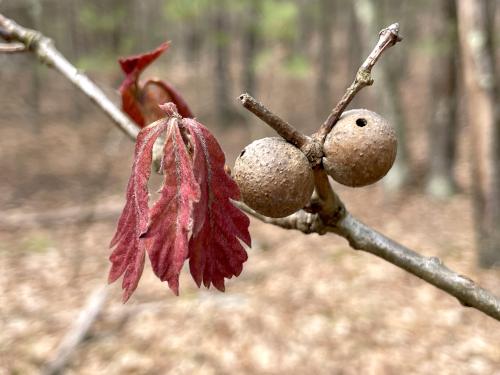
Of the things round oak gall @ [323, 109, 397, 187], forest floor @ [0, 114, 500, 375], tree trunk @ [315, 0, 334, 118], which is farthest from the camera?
tree trunk @ [315, 0, 334, 118]

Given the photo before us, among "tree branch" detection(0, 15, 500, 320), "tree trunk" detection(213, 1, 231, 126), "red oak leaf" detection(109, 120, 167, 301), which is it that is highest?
"red oak leaf" detection(109, 120, 167, 301)

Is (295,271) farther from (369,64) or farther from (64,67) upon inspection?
(369,64)

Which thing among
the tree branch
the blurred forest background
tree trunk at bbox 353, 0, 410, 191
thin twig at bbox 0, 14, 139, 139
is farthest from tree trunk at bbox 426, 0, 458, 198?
the tree branch

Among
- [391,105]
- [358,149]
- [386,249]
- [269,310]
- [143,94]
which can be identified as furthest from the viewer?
[391,105]

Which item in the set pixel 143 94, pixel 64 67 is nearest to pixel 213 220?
pixel 143 94

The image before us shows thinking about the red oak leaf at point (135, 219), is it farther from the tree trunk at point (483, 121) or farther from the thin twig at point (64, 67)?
the tree trunk at point (483, 121)

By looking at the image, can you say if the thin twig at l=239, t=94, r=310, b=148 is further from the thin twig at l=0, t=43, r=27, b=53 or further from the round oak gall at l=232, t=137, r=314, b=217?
the thin twig at l=0, t=43, r=27, b=53
